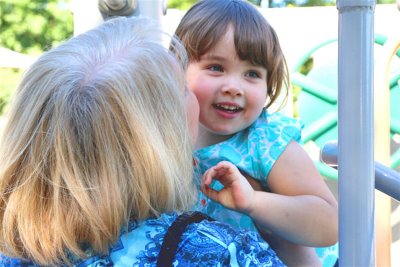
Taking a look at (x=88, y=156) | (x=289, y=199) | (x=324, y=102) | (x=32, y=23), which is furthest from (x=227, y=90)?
(x=32, y=23)

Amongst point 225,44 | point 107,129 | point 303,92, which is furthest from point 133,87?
point 303,92

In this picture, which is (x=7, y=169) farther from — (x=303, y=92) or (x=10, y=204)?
(x=303, y=92)

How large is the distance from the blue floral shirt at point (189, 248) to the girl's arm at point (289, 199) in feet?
0.73

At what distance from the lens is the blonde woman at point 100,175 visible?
0.76 meters

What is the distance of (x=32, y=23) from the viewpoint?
27.4ft

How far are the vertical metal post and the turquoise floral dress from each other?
45 cm

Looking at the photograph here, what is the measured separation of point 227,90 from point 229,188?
199 millimetres

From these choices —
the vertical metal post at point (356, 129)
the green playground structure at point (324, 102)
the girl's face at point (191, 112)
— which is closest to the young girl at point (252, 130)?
the girl's face at point (191, 112)

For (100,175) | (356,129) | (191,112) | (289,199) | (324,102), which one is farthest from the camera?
(324,102)

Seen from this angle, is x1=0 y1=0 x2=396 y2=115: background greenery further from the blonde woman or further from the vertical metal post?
the vertical metal post

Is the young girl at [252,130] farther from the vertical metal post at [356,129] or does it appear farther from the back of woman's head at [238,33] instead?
the vertical metal post at [356,129]

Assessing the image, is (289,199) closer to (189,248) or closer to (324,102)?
(189,248)

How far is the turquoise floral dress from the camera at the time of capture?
3.71 feet

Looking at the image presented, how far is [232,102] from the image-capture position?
1.14 meters
